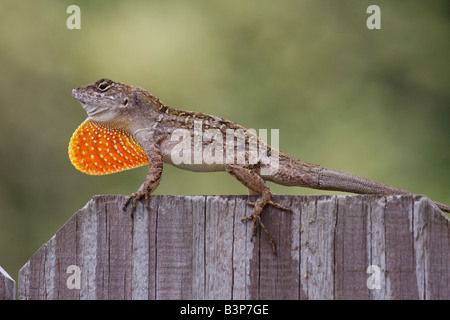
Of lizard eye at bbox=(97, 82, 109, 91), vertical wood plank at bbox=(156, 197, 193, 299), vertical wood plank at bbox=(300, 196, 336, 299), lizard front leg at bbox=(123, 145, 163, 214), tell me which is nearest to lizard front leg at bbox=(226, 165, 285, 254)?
vertical wood plank at bbox=(300, 196, 336, 299)

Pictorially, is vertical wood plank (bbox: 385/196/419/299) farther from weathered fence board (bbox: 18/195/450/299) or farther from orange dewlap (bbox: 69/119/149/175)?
orange dewlap (bbox: 69/119/149/175)

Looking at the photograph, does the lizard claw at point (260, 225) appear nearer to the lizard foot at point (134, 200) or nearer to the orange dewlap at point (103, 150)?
the lizard foot at point (134, 200)

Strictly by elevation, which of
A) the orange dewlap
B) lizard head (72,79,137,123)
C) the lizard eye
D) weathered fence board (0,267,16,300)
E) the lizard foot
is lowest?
weathered fence board (0,267,16,300)

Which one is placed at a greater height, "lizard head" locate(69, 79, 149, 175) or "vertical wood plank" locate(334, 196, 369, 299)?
"lizard head" locate(69, 79, 149, 175)

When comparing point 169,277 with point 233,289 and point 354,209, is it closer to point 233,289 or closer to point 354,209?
point 233,289

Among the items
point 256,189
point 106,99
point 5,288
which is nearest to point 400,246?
point 256,189
